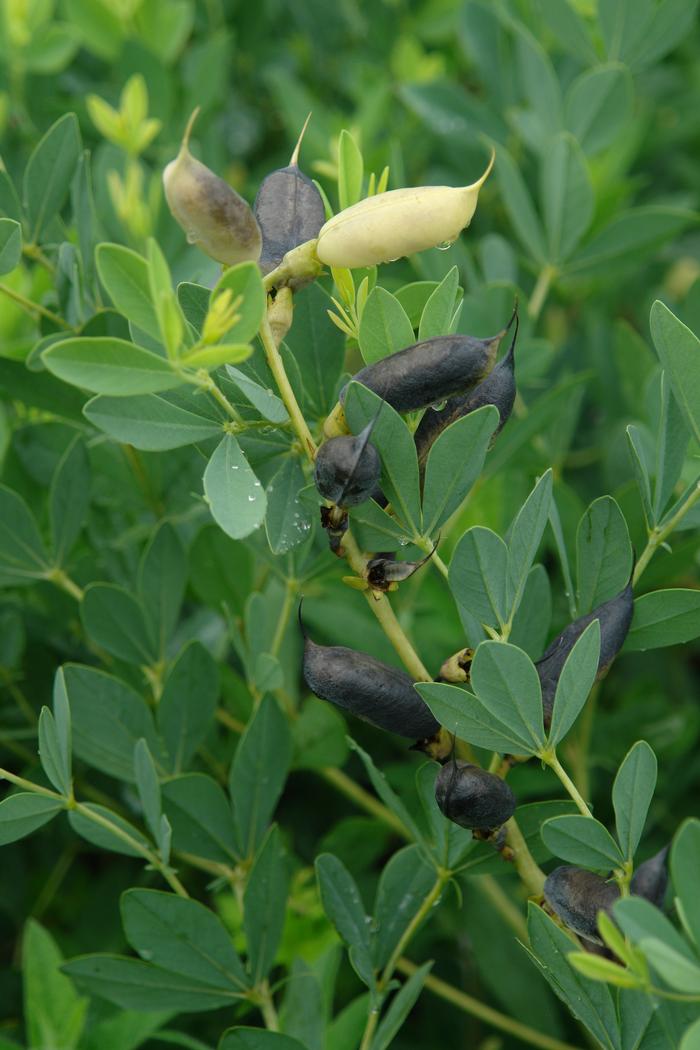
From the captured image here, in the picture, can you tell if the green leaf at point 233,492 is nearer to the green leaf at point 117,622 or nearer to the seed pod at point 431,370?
the seed pod at point 431,370

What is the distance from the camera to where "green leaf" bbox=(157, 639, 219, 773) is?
0.87 m

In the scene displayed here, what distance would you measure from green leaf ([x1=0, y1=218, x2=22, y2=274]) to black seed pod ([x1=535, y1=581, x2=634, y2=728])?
1.25 feet

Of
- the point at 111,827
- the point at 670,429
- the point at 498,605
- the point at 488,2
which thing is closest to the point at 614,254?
the point at 488,2

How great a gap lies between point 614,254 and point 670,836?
0.58 metres

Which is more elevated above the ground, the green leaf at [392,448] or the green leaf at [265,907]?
the green leaf at [392,448]

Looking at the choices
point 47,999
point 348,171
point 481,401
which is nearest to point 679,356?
point 481,401

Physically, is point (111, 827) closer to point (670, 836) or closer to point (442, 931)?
point (442, 931)

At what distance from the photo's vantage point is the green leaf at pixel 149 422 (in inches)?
24.8

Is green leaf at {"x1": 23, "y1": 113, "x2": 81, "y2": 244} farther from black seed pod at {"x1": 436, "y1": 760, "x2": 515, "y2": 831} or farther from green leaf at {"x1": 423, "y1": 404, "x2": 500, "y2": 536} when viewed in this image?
black seed pod at {"x1": 436, "y1": 760, "x2": 515, "y2": 831}

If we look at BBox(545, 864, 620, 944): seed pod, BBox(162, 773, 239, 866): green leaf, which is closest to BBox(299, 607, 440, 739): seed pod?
BBox(545, 864, 620, 944): seed pod

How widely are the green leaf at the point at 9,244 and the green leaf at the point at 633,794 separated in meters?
0.44

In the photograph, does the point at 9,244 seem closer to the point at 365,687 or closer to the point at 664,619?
the point at 365,687

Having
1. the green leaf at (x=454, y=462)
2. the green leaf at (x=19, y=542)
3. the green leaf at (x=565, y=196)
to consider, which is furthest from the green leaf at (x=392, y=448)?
the green leaf at (x=565, y=196)

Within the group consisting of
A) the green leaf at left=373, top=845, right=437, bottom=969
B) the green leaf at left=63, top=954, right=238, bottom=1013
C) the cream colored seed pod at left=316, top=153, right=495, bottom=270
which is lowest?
the green leaf at left=63, top=954, right=238, bottom=1013
